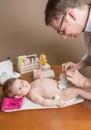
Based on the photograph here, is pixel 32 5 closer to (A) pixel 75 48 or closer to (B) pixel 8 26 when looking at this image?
(B) pixel 8 26

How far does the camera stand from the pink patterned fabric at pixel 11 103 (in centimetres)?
108

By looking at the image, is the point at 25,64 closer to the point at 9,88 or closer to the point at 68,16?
the point at 9,88

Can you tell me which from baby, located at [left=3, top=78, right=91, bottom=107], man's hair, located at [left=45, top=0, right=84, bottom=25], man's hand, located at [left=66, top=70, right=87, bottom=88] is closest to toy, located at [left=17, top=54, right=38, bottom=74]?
baby, located at [left=3, top=78, right=91, bottom=107]

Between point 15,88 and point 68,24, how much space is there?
38 centimetres

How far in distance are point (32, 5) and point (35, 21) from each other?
0.11 meters

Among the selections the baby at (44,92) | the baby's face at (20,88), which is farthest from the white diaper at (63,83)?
the baby's face at (20,88)

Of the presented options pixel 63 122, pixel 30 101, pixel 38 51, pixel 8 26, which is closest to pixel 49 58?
pixel 38 51

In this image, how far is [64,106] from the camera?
Answer: 109cm

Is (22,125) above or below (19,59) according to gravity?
below

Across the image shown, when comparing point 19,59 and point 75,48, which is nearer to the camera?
point 19,59

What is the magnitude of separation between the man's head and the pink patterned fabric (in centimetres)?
39

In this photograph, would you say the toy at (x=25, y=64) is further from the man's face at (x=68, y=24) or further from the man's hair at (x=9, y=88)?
the man's face at (x=68, y=24)

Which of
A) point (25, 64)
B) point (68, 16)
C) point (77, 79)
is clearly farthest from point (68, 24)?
point (25, 64)

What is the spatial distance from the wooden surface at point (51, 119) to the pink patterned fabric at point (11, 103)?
0.09ft
